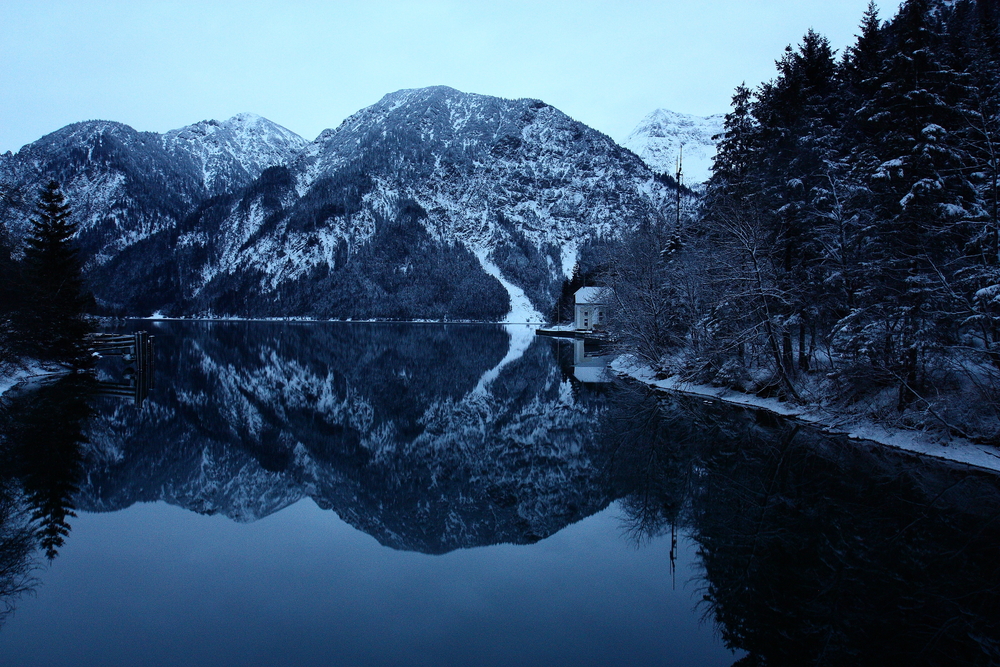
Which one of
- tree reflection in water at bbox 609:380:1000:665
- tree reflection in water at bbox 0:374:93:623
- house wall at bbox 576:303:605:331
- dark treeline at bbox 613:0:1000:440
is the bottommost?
tree reflection in water at bbox 0:374:93:623

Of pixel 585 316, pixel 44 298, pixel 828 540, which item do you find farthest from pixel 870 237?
pixel 585 316

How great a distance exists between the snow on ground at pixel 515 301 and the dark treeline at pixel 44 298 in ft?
428

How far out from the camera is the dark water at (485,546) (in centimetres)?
691

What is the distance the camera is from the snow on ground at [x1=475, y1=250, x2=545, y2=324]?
167 meters

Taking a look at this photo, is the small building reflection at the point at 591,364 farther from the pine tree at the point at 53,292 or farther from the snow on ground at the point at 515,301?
the snow on ground at the point at 515,301

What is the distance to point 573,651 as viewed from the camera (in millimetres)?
6734

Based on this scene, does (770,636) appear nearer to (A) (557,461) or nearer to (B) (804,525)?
(B) (804,525)

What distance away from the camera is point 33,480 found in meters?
12.6

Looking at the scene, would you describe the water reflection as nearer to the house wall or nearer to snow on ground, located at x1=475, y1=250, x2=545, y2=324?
the house wall

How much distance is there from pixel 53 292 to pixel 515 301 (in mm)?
149749

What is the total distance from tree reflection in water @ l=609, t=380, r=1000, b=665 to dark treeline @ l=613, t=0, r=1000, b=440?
11.0 feet

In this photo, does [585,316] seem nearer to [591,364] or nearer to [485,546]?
[591,364]


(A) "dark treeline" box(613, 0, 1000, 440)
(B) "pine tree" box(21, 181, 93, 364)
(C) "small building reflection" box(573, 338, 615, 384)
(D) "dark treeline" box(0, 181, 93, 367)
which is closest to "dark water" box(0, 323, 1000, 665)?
(A) "dark treeline" box(613, 0, 1000, 440)

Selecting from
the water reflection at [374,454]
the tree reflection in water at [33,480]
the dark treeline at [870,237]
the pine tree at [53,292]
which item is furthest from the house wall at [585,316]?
the tree reflection in water at [33,480]
